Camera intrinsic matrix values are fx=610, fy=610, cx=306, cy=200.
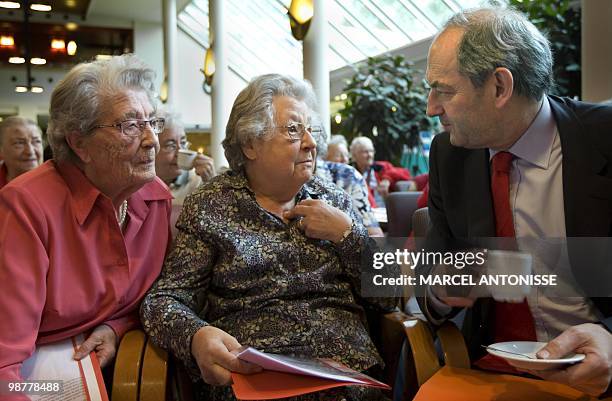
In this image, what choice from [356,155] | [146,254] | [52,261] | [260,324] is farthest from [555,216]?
[356,155]

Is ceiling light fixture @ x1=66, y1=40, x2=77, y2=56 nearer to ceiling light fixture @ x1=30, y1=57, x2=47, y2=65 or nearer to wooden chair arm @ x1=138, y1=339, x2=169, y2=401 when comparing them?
ceiling light fixture @ x1=30, y1=57, x2=47, y2=65

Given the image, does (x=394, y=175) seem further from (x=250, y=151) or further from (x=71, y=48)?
(x=71, y=48)

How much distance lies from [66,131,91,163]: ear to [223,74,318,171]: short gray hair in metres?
0.44

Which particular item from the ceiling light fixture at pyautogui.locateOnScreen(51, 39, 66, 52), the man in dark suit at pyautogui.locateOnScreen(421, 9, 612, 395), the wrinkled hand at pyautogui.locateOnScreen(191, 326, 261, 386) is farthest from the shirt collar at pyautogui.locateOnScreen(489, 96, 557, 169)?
the ceiling light fixture at pyautogui.locateOnScreen(51, 39, 66, 52)

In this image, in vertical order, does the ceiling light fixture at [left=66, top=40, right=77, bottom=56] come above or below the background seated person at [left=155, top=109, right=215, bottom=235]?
above

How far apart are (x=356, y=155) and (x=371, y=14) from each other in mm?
5938

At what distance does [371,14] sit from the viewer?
12.3 m

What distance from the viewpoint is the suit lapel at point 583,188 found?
1.46 meters

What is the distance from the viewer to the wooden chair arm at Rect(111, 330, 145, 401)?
1.56 m

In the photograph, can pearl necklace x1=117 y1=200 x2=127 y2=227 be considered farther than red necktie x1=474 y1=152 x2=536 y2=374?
Yes

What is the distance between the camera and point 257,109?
75.4 inches

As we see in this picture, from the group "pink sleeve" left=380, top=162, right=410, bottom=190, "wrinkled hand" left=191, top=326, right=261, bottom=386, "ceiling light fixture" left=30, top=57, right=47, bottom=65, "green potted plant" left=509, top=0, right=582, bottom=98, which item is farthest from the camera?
"ceiling light fixture" left=30, top=57, right=47, bottom=65

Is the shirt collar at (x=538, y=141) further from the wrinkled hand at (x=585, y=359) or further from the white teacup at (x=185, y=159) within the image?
the white teacup at (x=185, y=159)

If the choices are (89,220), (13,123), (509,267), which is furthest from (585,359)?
(13,123)
